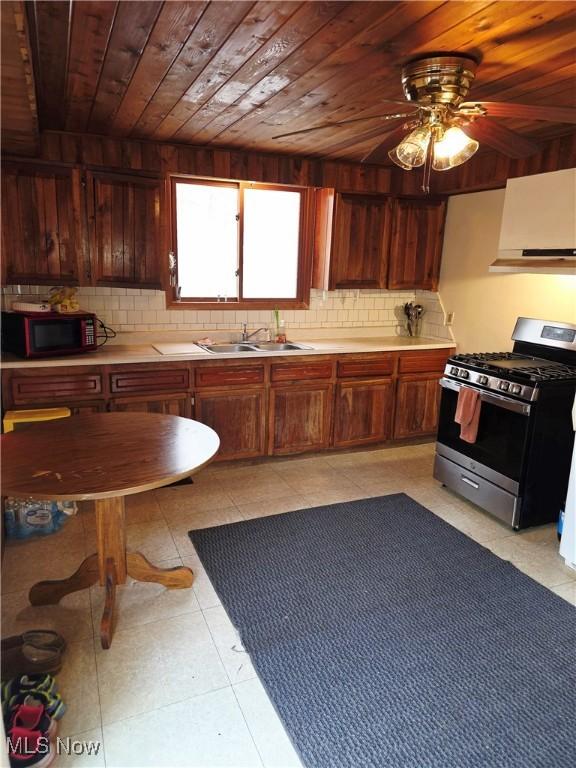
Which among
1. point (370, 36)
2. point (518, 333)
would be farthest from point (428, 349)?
point (370, 36)

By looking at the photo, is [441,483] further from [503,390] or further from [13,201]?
[13,201]

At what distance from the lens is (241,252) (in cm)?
420

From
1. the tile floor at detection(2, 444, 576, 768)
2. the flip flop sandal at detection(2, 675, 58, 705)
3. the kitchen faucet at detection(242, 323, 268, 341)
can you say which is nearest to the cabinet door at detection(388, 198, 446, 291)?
the kitchen faucet at detection(242, 323, 268, 341)

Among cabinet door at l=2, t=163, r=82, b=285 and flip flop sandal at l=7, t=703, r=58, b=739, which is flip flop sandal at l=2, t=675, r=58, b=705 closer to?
flip flop sandal at l=7, t=703, r=58, b=739

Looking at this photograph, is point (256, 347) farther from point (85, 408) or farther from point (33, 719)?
point (33, 719)

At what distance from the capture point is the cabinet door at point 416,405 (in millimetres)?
4453

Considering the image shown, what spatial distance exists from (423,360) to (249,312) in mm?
1547

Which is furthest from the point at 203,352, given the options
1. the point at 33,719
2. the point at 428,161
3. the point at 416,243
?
the point at 33,719

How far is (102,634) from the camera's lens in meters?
2.11

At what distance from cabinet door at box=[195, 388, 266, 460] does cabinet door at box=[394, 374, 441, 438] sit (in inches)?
49.5

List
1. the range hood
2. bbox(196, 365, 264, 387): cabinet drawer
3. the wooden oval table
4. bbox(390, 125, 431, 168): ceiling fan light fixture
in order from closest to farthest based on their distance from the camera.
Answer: the wooden oval table
bbox(390, 125, 431, 168): ceiling fan light fixture
the range hood
bbox(196, 365, 264, 387): cabinet drawer

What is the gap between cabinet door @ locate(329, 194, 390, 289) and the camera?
424 cm

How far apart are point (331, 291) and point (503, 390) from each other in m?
1.89

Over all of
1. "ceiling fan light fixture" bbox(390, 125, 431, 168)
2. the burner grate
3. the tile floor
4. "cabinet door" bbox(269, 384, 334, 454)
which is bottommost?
the tile floor
